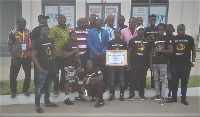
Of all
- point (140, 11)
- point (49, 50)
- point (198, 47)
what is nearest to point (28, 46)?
point (49, 50)

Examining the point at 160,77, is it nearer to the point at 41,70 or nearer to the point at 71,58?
the point at 71,58

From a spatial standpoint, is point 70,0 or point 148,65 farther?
point 70,0

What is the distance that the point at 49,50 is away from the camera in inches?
237

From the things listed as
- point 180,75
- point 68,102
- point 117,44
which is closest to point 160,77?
point 180,75

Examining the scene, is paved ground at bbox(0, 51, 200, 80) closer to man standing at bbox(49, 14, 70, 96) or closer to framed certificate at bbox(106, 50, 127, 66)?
man standing at bbox(49, 14, 70, 96)

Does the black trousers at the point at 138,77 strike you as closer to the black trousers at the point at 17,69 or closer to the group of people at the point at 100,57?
the group of people at the point at 100,57

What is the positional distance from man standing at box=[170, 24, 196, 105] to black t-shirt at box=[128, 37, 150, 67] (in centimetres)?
62

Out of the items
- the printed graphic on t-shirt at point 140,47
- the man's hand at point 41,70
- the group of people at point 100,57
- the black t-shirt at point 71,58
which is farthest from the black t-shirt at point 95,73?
the man's hand at point 41,70

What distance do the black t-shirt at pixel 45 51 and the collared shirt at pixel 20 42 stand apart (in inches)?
28.1

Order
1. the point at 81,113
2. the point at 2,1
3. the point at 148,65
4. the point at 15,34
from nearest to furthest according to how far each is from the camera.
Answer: the point at 81,113
the point at 15,34
the point at 148,65
the point at 2,1

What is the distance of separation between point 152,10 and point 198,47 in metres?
3.09

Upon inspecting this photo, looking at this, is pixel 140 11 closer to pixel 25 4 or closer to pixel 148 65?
pixel 25 4

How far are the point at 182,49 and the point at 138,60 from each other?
1064 millimetres

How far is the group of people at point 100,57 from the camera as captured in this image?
6.50m
